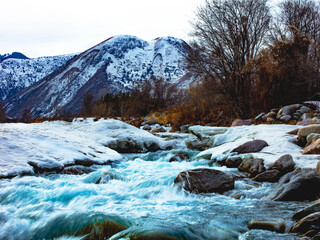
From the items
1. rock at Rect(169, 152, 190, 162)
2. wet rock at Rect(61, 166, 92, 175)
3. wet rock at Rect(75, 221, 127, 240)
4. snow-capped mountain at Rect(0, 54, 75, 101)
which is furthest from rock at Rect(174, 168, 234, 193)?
snow-capped mountain at Rect(0, 54, 75, 101)

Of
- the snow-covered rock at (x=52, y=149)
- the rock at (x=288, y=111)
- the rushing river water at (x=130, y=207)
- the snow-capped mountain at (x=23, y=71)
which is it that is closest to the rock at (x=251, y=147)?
the rushing river water at (x=130, y=207)

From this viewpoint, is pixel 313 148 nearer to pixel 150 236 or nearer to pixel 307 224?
pixel 307 224

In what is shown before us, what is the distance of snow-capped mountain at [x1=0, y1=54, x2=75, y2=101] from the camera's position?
12591 cm

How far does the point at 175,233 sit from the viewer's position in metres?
2.40

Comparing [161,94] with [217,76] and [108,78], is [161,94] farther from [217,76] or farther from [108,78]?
[108,78]

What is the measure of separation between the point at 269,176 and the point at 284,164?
34 centimetres

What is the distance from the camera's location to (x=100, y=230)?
2.51m

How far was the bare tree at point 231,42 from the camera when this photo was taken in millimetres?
11297

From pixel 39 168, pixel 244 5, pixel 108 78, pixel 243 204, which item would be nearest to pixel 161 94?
pixel 244 5

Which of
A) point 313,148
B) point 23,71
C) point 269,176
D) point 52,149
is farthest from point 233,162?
point 23,71

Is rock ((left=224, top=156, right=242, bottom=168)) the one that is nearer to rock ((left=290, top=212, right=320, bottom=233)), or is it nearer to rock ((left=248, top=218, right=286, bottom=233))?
rock ((left=248, top=218, right=286, bottom=233))

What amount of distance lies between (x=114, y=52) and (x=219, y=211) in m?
113

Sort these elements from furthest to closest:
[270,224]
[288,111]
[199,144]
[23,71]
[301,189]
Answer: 1. [23,71]
2. [288,111]
3. [199,144]
4. [301,189]
5. [270,224]

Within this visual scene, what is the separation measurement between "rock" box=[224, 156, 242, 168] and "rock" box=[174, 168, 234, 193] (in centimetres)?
122
